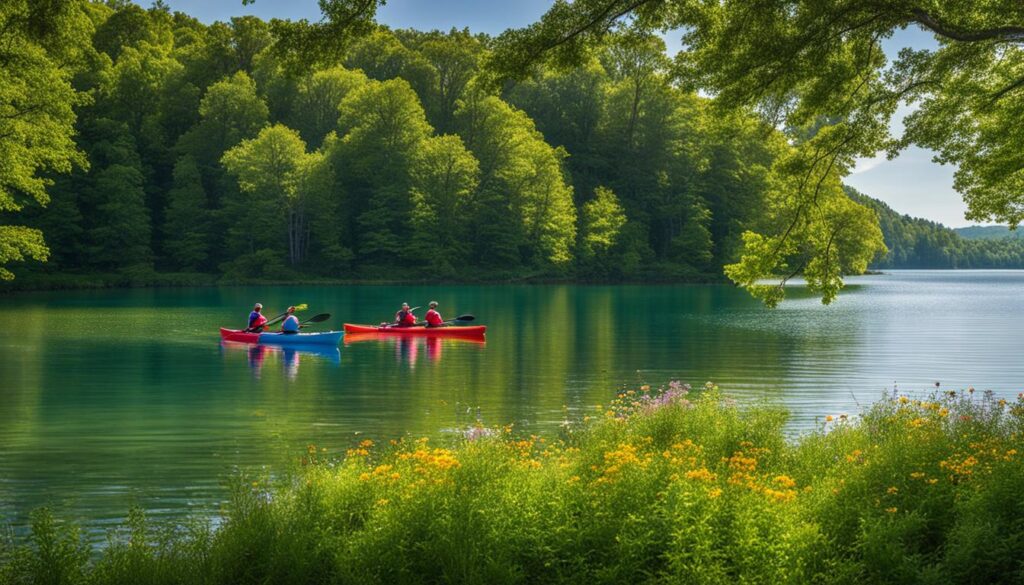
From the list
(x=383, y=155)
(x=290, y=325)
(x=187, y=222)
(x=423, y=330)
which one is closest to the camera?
(x=290, y=325)

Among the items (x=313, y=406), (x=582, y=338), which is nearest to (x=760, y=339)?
(x=582, y=338)

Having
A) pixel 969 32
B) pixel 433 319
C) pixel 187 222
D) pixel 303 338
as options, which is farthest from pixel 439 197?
pixel 969 32

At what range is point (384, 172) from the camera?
74250 mm

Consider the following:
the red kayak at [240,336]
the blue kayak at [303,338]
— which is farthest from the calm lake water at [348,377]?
the blue kayak at [303,338]

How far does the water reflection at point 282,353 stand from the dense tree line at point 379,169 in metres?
40.4

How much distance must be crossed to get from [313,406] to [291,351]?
36.7ft

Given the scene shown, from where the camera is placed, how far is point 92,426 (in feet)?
52.7

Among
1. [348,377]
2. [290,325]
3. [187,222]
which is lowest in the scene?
[348,377]

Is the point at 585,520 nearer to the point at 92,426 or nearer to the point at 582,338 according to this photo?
the point at 92,426

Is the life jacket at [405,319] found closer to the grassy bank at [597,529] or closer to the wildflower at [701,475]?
the grassy bank at [597,529]

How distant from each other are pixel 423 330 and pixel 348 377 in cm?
991

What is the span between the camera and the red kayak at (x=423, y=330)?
104 feet

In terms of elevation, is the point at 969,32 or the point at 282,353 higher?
the point at 969,32

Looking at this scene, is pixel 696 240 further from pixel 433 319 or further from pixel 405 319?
pixel 405 319
